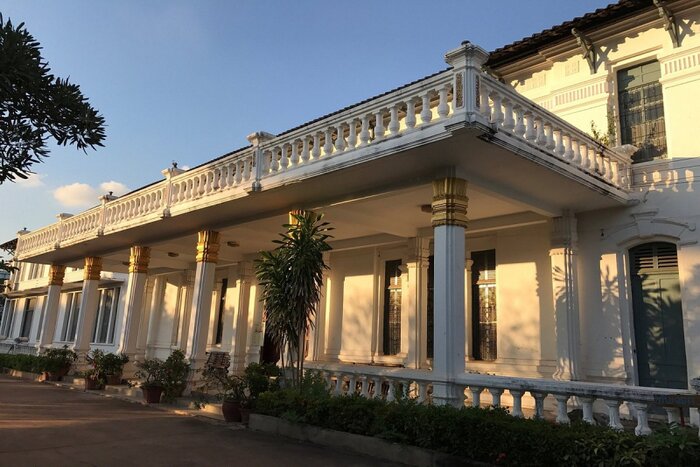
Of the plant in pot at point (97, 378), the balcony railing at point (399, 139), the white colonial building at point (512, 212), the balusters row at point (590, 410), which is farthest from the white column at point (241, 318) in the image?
the balusters row at point (590, 410)

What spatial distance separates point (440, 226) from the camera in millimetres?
7715

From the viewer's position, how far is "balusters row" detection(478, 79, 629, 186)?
285 inches

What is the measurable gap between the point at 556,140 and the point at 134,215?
33.4ft

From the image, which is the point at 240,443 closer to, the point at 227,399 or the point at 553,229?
the point at 227,399

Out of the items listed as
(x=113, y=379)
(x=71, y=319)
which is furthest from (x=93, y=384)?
(x=71, y=319)

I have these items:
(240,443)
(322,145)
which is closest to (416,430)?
(240,443)

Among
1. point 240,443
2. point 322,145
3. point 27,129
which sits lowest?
point 240,443

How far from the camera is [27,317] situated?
105 feet

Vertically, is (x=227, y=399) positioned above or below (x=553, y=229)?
below

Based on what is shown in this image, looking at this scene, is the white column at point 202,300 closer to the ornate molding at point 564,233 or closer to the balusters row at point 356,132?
the balusters row at point 356,132

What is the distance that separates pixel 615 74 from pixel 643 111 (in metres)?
0.97

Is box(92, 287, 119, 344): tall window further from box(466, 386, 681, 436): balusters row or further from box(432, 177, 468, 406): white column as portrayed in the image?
box(466, 386, 681, 436): balusters row

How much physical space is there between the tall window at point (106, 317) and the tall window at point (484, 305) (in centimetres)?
1733

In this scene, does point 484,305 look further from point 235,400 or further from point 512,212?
point 235,400
